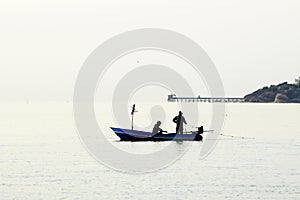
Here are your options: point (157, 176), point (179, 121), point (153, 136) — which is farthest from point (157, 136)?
point (157, 176)

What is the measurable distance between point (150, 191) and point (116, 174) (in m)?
7.35

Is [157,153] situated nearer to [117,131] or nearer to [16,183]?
[117,131]

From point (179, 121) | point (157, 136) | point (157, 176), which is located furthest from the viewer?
point (157, 136)

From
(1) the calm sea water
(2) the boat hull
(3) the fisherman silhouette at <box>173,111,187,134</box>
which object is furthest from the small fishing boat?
(1) the calm sea water

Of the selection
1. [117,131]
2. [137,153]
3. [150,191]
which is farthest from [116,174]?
[117,131]

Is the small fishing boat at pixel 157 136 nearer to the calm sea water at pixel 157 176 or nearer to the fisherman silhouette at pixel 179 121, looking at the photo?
the fisherman silhouette at pixel 179 121

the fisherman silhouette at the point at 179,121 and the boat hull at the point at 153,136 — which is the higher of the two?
the fisherman silhouette at the point at 179,121

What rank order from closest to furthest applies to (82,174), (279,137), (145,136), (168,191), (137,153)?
(168,191), (82,174), (137,153), (145,136), (279,137)

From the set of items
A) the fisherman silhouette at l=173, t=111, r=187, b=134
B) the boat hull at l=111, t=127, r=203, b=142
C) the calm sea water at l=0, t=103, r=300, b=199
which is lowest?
the calm sea water at l=0, t=103, r=300, b=199

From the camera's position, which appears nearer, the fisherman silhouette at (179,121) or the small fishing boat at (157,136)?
the fisherman silhouette at (179,121)

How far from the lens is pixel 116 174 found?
5200cm

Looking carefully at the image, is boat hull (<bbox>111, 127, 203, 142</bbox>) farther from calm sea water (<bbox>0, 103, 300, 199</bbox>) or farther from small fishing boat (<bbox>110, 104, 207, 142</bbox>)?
calm sea water (<bbox>0, 103, 300, 199</bbox>)

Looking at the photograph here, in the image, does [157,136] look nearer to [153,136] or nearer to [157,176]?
[153,136]

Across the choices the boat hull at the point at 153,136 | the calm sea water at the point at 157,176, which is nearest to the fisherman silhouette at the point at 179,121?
the boat hull at the point at 153,136
